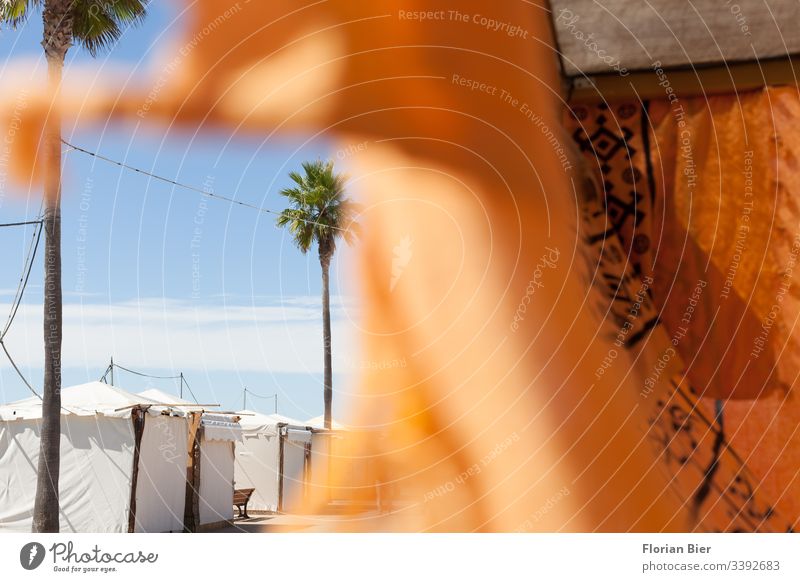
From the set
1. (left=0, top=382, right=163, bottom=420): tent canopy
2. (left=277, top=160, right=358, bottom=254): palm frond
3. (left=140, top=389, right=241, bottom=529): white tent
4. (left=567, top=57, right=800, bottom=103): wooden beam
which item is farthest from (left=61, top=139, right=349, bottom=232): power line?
(left=140, top=389, right=241, bottom=529): white tent

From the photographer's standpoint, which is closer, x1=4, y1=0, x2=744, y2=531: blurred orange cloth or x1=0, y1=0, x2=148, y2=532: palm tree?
x1=4, y1=0, x2=744, y2=531: blurred orange cloth

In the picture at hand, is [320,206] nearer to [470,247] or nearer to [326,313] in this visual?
[326,313]

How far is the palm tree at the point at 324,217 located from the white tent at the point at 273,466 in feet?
20.8

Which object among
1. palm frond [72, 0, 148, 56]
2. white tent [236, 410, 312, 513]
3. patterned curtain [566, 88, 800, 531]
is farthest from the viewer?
white tent [236, 410, 312, 513]

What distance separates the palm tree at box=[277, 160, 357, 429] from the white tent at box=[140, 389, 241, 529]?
4211 mm

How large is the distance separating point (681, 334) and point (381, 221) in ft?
2.62

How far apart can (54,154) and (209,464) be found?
565 centimetres

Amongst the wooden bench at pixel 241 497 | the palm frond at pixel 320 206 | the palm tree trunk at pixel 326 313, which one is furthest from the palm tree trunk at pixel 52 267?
the wooden bench at pixel 241 497

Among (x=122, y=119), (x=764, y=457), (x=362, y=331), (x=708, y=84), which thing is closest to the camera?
(x=764, y=457)

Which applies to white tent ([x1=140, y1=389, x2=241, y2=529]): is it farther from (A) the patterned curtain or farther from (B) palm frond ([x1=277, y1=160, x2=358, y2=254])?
(A) the patterned curtain

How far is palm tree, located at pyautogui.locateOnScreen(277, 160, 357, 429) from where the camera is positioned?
242 centimetres
